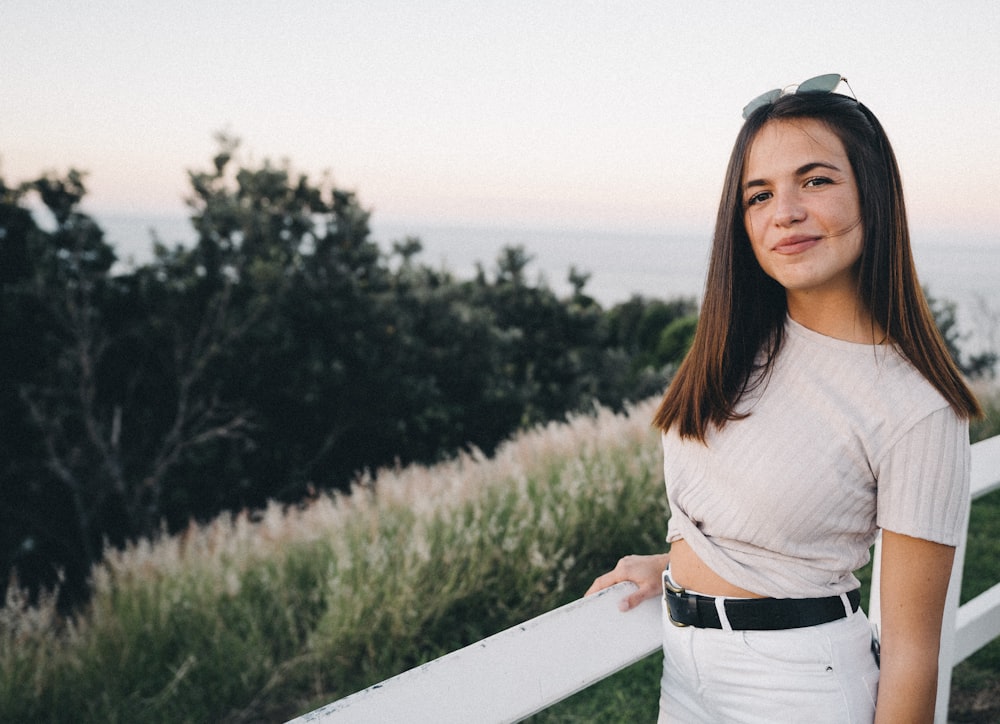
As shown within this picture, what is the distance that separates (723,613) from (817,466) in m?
0.33

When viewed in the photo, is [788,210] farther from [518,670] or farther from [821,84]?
[518,670]

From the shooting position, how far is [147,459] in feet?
23.5

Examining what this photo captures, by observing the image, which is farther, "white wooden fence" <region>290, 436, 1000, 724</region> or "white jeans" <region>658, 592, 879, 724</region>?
"white jeans" <region>658, 592, 879, 724</region>

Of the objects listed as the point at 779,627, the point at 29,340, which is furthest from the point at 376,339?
the point at 779,627

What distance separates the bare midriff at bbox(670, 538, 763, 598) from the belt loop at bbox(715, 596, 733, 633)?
0.12ft

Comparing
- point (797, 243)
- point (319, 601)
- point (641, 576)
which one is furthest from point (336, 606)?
point (797, 243)

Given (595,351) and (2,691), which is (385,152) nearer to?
(595,351)

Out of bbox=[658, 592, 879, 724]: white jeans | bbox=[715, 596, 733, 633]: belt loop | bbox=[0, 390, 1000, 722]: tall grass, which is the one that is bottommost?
bbox=[0, 390, 1000, 722]: tall grass

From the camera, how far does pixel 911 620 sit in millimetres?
1272

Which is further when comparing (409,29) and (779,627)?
(409,29)

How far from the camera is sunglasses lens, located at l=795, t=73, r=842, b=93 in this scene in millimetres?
1478

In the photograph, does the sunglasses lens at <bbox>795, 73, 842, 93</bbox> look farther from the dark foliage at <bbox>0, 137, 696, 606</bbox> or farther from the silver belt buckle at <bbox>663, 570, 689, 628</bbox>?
the dark foliage at <bbox>0, 137, 696, 606</bbox>

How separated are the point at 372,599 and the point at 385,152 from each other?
23.3 feet

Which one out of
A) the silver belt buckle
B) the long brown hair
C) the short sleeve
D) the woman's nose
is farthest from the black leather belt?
the woman's nose
